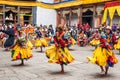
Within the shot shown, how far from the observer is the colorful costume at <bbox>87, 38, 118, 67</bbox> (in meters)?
10.0

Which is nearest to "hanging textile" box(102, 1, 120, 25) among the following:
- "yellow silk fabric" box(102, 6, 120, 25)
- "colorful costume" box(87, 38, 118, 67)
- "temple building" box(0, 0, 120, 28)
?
"yellow silk fabric" box(102, 6, 120, 25)

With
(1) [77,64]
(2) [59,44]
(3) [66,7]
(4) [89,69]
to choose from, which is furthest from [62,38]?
(3) [66,7]

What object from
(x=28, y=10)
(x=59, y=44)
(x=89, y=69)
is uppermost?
(x=28, y=10)

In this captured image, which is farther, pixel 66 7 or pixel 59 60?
pixel 66 7

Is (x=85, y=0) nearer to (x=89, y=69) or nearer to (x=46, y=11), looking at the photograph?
(x=46, y=11)

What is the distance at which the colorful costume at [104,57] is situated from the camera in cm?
1003

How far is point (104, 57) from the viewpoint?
1009 centimetres

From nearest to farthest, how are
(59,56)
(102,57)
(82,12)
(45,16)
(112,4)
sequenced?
(102,57) → (59,56) → (112,4) → (82,12) → (45,16)

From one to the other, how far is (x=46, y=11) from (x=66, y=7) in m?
3.37

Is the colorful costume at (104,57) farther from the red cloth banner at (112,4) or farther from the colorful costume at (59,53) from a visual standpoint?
the red cloth banner at (112,4)

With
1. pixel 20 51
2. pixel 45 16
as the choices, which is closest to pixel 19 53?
pixel 20 51

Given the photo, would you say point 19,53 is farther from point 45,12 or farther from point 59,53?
point 45,12

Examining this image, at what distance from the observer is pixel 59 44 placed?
10.8 m

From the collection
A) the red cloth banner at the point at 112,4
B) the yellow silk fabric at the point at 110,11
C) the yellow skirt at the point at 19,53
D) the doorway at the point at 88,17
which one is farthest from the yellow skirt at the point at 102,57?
the doorway at the point at 88,17
